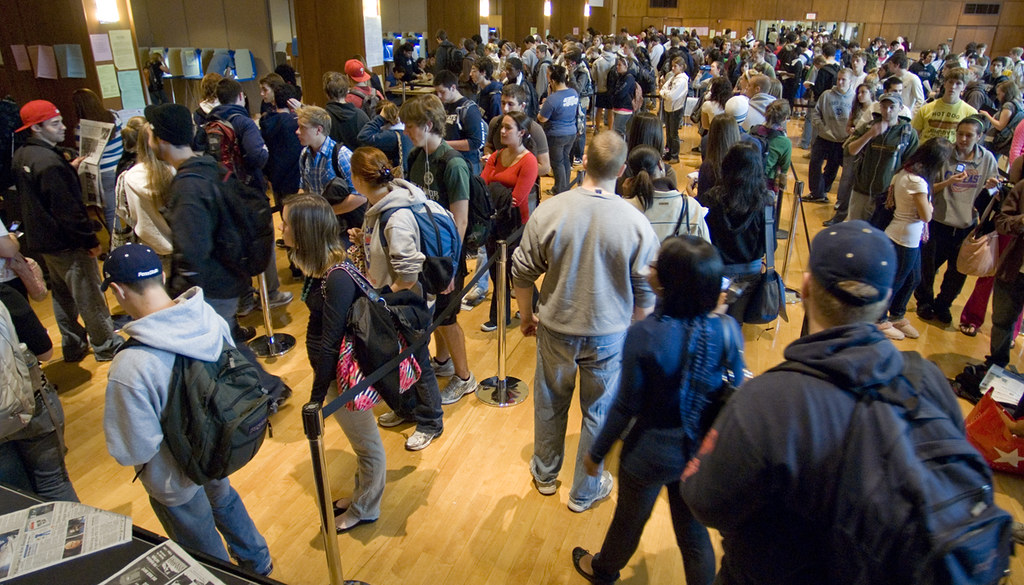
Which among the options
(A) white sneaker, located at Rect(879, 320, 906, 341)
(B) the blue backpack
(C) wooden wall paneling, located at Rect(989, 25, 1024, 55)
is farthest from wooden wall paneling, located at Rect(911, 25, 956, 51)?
(B) the blue backpack

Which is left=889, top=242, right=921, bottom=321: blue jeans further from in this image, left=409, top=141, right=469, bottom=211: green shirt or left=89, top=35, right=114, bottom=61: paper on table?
left=89, top=35, right=114, bottom=61: paper on table

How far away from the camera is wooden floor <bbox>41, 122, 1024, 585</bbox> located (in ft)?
9.36

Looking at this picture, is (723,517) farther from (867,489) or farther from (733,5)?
(733,5)

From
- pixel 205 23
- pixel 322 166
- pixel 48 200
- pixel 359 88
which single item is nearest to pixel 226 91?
pixel 322 166

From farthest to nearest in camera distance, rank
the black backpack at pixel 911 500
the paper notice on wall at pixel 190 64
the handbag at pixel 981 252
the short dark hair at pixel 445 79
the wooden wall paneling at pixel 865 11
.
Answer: the wooden wall paneling at pixel 865 11, the paper notice on wall at pixel 190 64, the short dark hair at pixel 445 79, the handbag at pixel 981 252, the black backpack at pixel 911 500

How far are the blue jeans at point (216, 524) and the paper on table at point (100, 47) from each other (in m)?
6.00

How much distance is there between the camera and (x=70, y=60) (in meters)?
6.54

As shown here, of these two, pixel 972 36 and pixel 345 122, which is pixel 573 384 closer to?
pixel 345 122

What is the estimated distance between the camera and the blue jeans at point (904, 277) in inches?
174

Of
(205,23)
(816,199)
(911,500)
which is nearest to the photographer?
Result: (911,500)

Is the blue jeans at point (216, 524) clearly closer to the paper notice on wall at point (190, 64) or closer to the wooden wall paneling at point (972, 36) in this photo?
the paper notice on wall at point (190, 64)

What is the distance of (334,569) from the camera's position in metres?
2.42

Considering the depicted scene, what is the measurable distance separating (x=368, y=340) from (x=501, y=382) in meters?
1.52

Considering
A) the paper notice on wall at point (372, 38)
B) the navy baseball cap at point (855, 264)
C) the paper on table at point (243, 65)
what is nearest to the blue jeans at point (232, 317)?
the navy baseball cap at point (855, 264)
